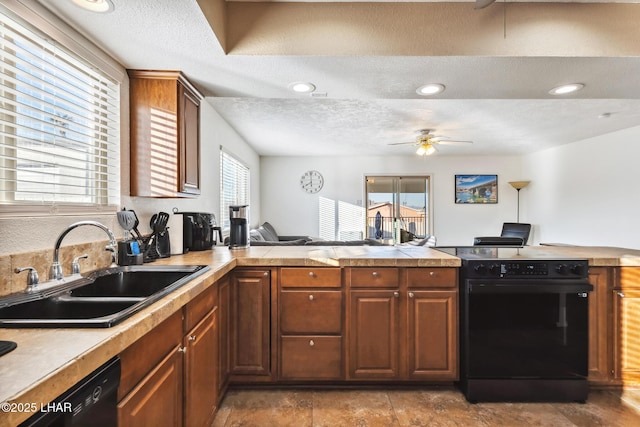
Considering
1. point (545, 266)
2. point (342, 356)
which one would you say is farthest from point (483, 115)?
point (342, 356)

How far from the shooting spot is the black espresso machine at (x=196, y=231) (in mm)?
2510

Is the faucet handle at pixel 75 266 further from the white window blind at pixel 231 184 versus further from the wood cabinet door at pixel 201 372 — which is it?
the white window blind at pixel 231 184

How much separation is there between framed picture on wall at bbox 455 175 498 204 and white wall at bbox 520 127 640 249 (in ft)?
2.24

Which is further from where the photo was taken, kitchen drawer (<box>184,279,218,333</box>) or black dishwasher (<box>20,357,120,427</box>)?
kitchen drawer (<box>184,279,218,333</box>)

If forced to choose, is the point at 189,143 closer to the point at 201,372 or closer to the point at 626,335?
the point at 201,372

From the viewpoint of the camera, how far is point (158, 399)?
3.73 ft

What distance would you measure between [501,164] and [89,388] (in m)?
7.70

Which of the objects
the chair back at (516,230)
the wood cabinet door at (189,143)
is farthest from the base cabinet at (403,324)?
the chair back at (516,230)

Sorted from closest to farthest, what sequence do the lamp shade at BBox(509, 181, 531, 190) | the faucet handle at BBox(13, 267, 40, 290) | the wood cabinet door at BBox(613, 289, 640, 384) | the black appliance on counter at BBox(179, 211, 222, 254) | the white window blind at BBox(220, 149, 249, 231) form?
1. the faucet handle at BBox(13, 267, 40, 290)
2. the wood cabinet door at BBox(613, 289, 640, 384)
3. the black appliance on counter at BBox(179, 211, 222, 254)
4. the white window blind at BBox(220, 149, 249, 231)
5. the lamp shade at BBox(509, 181, 531, 190)

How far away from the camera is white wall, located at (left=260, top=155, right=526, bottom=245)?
265 inches

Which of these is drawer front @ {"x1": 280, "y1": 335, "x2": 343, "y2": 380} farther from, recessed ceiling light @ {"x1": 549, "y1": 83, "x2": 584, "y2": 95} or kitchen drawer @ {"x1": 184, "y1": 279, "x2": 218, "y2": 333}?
recessed ceiling light @ {"x1": 549, "y1": 83, "x2": 584, "y2": 95}

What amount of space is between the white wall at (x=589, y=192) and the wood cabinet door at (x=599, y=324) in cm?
327

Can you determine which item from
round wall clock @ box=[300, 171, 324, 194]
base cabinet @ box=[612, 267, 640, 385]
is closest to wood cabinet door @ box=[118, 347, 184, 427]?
base cabinet @ box=[612, 267, 640, 385]

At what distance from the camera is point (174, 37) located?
5.25 feet
